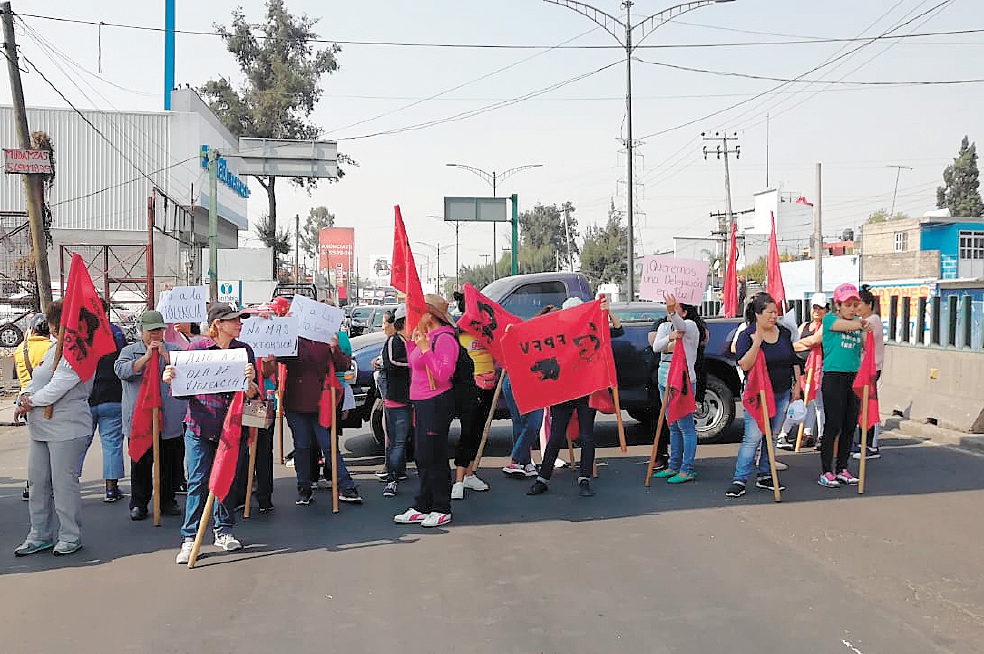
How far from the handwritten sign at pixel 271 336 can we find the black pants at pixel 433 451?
120 cm

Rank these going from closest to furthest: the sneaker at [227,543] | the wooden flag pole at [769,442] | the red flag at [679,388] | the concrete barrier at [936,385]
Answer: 1. the sneaker at [227,543]
2. the wooden flag pole at [769,442]
3. the red flag at [679,388]
4. the concrete barrier at [936,385]

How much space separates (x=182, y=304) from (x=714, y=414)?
21.3ft

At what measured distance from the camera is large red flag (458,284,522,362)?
920cm

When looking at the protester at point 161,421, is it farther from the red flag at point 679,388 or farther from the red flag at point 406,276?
the red flag at point 679,388

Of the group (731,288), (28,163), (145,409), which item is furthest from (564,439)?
(28,163)

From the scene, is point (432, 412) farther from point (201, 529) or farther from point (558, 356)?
point (201, 529)

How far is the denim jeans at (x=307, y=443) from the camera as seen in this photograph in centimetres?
820

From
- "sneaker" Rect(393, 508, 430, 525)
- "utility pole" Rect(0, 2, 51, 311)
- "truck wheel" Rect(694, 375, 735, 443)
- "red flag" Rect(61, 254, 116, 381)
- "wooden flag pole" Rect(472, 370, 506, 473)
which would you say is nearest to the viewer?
"red flag" Rect(61, 254, 116, 381)

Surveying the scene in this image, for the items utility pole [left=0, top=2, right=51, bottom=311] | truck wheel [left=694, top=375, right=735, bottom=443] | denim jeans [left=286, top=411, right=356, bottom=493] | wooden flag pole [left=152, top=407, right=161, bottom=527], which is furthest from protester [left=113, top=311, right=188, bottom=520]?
utility pole [left=0, top=2, right=51, bottom=311]

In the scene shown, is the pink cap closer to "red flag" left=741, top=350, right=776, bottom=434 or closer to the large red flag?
"red flag" left=741, top=350, right=776, bottom=434

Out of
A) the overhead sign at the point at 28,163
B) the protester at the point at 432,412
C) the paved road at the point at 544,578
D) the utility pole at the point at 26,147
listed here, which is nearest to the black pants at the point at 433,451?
the protester at the point at 432,412

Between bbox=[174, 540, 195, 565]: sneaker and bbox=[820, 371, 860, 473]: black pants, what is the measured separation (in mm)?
5569

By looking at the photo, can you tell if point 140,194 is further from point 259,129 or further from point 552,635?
point 552,635

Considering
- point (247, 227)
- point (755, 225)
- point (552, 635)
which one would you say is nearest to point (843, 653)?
point (552, 635)
